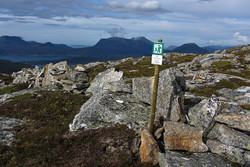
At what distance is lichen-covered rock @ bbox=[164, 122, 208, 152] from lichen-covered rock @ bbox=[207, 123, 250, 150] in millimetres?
1653

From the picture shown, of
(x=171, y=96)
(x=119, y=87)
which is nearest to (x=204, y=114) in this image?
(x=171, y=96)

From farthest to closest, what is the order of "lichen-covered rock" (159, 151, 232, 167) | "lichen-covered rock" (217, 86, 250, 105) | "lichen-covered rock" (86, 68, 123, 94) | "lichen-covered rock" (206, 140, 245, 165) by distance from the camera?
"lichen-covered rock" (86, 68, 123, 94) < "lichen-covered rock" (217, 86, 250, 105) < "lichen-covered rock" (206, 140, 245, 165) < "lichen-covered rock" (159, 151, 232, 167)

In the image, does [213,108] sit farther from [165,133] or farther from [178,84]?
[165,133]

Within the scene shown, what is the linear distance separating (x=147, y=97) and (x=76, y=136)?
7180 millimetres

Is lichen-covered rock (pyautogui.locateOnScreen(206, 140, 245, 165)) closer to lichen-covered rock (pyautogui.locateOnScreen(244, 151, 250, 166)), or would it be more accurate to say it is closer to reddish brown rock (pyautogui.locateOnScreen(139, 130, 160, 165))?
lichen-covered rock (pyautogui.locateOnScreen(244, 151, 250, 166))

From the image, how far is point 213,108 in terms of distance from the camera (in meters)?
13.0

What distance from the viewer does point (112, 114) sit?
15.1m

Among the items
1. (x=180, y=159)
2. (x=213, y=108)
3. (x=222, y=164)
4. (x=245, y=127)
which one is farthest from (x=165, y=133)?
(x=245, y=127)

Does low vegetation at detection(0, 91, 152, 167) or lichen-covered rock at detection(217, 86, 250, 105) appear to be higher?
lichen-covered rock at detection(217, 86, 250, 105)

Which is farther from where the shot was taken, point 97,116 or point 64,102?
point 64,102

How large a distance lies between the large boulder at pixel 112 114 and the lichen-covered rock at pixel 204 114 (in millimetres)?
3695

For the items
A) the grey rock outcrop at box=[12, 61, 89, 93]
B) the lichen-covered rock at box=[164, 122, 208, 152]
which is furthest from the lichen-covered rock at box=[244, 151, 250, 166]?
the grey rock outcrop at box=[12, 61, 89, 93]

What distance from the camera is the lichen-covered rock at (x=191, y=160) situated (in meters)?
9.50

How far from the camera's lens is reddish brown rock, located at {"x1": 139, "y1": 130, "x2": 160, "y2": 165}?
10.4 metres
